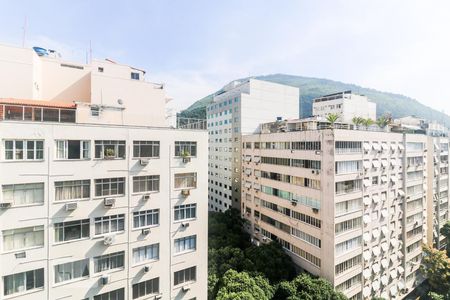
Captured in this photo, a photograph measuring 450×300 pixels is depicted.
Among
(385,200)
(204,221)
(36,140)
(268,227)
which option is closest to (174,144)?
(204,221)

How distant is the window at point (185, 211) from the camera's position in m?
18.0

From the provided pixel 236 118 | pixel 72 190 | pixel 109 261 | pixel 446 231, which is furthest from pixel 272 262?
pixel 446 231

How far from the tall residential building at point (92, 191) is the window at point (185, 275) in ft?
0.25

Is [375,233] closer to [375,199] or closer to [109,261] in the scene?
[375,199]

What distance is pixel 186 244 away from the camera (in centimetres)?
1828

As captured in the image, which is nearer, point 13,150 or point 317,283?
point 13,150

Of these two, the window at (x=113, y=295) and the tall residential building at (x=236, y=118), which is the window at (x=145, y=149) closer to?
the window at (x=113, y=295)

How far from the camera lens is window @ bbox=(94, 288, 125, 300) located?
14939 mm

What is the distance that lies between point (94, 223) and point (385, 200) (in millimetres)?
37827

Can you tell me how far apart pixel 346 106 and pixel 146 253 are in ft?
264

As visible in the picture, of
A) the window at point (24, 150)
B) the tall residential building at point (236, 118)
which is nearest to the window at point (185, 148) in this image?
the window at point (24, 150)

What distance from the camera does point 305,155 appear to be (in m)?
32.2

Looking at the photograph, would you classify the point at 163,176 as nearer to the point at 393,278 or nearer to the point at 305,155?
the point at 305,155

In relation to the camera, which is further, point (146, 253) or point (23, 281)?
point (146, 253)
